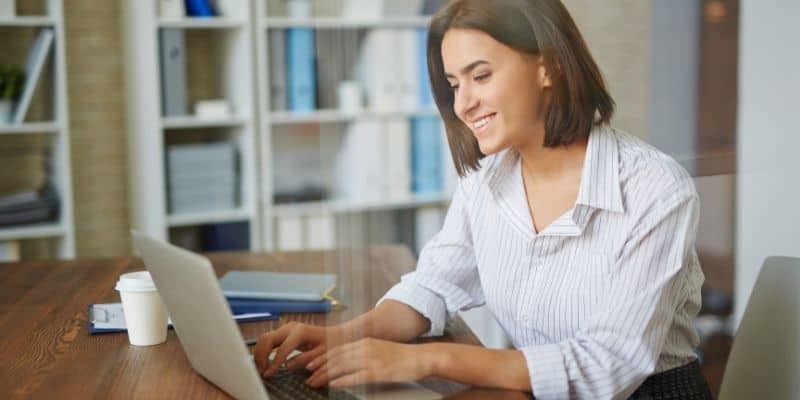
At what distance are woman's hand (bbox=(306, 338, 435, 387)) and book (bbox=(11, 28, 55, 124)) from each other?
2429 mm

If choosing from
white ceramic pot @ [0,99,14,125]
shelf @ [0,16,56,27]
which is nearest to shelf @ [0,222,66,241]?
white ceramic pot @ [0,99,14,125]

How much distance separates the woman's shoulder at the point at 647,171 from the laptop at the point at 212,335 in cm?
34

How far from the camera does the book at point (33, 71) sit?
3.23m

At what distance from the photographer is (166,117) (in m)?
3.47

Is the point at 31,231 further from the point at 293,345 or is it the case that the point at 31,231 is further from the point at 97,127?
the point at 293,345

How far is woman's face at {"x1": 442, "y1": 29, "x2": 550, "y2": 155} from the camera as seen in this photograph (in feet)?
3.58

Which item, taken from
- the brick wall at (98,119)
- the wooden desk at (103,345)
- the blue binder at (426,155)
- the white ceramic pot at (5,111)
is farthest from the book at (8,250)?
the blue binder at (426,155)

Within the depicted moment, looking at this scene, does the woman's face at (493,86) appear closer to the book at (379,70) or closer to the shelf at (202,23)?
the book at (379,70)

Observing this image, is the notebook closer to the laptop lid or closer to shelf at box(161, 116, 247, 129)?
the laptop lid

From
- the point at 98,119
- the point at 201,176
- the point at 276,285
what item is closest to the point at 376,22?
the point at 276,285

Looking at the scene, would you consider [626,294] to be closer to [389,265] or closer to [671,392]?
[671,392]

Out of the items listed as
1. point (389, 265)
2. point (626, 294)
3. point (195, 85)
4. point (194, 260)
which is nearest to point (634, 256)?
point (626, 294)

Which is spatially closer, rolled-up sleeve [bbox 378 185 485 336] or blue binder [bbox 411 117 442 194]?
blue binder [bbox 411 117 442 194]

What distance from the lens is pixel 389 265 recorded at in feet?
3.92
